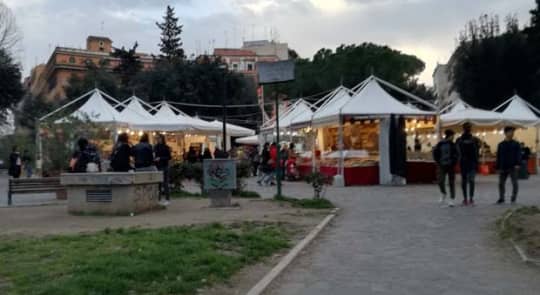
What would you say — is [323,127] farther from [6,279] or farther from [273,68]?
[6,279]

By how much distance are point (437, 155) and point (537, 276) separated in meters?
8.23

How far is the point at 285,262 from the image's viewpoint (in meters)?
8.09

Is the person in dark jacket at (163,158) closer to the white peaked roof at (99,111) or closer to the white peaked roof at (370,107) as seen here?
the white peaked roof at (370,107)

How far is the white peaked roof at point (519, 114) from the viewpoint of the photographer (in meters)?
31.6

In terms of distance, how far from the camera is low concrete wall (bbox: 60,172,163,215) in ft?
44.8

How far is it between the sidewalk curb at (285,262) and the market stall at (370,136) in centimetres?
1252

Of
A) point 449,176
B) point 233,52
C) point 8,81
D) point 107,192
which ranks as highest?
point 233,52

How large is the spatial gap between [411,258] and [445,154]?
716cm

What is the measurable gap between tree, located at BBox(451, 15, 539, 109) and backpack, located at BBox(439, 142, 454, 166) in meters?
35.7

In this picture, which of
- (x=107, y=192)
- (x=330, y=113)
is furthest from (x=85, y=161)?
(x=330, y=113)

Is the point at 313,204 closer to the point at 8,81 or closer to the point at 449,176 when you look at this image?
the point at 449,176

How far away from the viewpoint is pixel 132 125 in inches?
1205

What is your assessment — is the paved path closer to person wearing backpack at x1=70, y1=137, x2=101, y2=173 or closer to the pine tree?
person wearing backpack at x1=70, y1=137, x2=101, y2=173

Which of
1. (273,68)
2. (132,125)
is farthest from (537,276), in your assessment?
(132,125)
